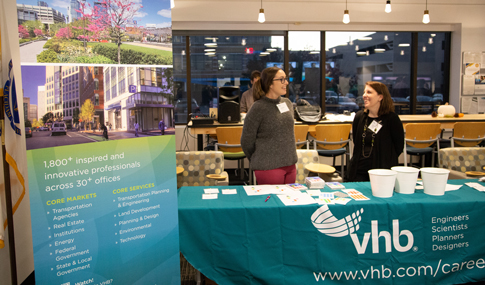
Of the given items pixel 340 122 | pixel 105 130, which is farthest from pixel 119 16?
pixel 340 122

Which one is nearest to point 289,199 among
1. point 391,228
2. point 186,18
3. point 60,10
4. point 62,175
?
point 391,228

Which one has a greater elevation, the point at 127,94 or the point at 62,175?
the point at 127,94

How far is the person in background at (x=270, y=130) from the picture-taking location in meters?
2.56

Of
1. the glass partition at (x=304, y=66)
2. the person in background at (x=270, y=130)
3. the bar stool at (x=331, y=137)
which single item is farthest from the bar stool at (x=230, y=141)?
the glass partition at (x=304, y=66)

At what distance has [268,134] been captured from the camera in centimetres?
257

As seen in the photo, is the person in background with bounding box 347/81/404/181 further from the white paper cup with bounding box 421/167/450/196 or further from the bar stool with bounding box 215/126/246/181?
the bar stool with bounding box 215/126/246/181

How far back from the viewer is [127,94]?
140 centimetres

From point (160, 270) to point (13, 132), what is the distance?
130cm

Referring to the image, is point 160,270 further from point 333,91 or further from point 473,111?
point 473,111

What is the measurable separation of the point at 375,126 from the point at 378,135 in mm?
81

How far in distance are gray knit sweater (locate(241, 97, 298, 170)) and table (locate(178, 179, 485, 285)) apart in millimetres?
577

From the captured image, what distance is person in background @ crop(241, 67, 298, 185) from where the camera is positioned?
8.40ft

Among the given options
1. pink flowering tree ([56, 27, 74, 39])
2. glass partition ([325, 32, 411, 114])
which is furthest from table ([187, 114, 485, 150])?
pink flowering tree ([56, 27, 74, 39])

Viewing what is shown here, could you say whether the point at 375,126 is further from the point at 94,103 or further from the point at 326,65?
the point at 326,65
